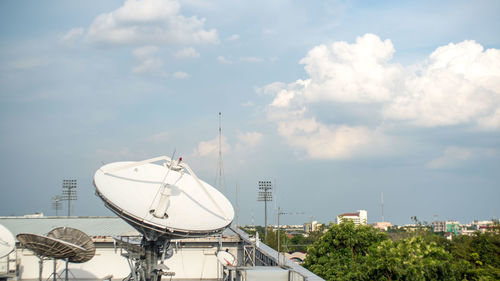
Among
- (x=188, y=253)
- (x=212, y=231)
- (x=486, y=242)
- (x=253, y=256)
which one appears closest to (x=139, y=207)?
(x=212, y=231)

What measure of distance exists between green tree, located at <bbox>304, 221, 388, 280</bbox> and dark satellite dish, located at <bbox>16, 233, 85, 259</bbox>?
21.2 m

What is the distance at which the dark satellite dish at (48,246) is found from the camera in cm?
2728

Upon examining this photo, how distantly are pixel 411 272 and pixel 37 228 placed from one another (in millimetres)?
39579

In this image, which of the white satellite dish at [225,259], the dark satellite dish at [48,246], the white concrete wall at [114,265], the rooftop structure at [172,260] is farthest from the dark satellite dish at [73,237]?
the white concrete wall at [114,265]

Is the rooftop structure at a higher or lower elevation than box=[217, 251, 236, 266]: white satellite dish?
lower

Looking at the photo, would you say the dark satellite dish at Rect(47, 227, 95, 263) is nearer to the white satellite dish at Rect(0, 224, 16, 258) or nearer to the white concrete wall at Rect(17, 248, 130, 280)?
the white satellite dish at Rect(0, 224, 16, 258)

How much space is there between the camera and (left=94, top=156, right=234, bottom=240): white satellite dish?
73.4ft

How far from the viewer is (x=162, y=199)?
2345cm

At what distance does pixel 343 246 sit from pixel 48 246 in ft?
83.6

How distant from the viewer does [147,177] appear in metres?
27.0

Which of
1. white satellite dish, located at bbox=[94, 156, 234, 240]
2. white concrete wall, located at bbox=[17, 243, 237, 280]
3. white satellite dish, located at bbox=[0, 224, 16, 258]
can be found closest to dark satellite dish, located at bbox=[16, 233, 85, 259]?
white satellite dish, located at bbox=[94, 156, 234, 240]

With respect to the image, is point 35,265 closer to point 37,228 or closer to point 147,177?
point 37,228

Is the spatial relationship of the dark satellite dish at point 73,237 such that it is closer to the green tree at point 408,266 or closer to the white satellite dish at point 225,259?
the white satellite dish at point 225,259

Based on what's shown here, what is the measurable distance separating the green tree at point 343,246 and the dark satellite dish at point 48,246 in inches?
836
